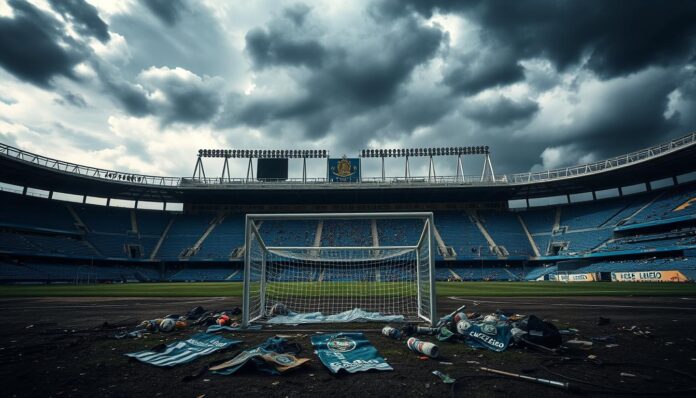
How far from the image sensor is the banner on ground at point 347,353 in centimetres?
363

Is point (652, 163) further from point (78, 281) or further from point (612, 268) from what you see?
point (78, 281)

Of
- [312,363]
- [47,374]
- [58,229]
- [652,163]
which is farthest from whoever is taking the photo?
[58,229]

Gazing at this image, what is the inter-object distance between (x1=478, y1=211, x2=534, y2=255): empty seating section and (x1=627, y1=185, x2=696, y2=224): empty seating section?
35.0ft

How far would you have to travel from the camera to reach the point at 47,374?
142 inches

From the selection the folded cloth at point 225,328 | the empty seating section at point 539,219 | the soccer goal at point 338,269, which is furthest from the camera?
the empty seating section at point 539,219

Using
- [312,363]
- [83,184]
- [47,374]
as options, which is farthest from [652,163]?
[83,184]

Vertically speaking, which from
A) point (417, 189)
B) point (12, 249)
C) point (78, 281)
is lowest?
point (78, 281)

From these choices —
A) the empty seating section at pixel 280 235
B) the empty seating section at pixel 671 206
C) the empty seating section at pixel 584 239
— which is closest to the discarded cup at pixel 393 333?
the empty seating section at pixel 280 235

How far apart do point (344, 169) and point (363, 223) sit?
7944mm

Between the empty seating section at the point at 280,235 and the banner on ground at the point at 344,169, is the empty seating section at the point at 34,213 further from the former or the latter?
the banner on ground at the point at 344,169

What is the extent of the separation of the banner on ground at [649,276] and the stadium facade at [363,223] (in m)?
0.28

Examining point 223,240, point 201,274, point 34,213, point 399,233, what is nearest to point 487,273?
point 399,233

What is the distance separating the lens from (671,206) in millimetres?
31625

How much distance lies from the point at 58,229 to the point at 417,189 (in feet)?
138
